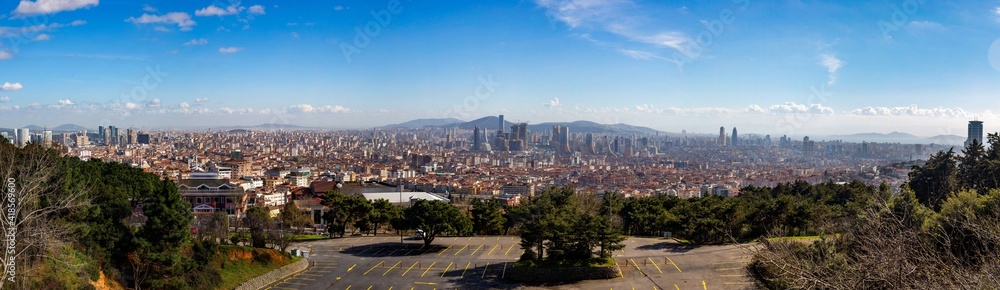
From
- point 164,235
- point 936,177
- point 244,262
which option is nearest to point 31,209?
point 164,235

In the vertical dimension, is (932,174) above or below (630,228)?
above

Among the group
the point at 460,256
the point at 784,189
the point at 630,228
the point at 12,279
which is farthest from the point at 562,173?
the point at 12,279

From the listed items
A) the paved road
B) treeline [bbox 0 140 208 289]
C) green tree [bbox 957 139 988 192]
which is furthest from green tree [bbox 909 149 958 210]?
treeline [bbox 0 140 208 289]

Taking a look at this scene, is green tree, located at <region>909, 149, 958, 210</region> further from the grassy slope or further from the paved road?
the grassy slope

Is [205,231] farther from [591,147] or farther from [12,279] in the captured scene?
[591,147]

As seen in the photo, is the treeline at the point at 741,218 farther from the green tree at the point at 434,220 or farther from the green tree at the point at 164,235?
the green tree at the point at 164,235

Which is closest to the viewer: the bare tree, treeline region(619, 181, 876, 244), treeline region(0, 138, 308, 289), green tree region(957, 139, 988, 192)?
the bare tree
